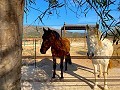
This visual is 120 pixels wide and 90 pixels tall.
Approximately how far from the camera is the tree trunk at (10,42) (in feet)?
4.67

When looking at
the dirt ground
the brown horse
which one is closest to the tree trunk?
the dirt ground

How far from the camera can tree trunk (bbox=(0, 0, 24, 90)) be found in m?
1.42

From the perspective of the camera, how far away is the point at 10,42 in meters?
1.45

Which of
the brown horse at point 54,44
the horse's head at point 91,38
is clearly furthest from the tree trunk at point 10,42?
the brown horse at point 54,44

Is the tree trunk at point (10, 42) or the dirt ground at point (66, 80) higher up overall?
the tree trunk at point (10, 42)

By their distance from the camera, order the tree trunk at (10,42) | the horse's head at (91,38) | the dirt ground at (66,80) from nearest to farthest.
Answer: the tree trunk at (10,42), the horse's head at (91,38), the dirt ground at (66,80)

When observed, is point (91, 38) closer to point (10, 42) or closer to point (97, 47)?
point (97, 47)

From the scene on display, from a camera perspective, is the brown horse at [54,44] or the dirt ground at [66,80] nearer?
the dirt ground at [66,80]

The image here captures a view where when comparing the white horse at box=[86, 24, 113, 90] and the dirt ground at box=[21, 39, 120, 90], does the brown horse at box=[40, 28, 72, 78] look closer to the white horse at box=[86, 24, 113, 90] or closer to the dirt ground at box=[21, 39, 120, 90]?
Result: the dirt ground at box=[21, 39, 120, 90]

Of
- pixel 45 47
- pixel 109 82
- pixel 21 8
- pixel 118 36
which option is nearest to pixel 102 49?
pixel 109 82

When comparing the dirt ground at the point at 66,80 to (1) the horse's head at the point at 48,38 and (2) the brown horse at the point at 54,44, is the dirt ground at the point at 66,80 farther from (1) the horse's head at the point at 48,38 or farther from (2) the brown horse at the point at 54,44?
(1) the horse's head at the point at 48,38

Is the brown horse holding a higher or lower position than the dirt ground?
higher

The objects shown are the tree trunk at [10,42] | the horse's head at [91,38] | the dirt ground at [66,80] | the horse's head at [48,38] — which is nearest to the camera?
the tree trunk at [10,42]

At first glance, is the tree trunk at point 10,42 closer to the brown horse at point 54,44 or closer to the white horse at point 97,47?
the white horse at point 97,47
